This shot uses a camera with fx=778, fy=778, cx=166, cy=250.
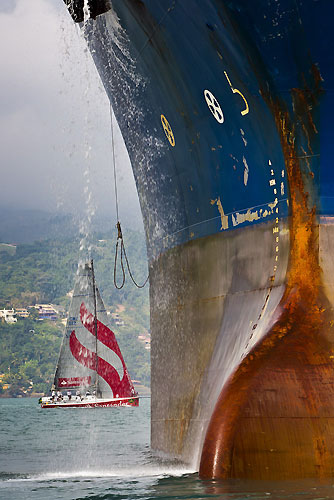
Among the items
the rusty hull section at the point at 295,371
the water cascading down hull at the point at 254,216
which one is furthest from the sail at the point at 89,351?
the rusty hull section at the point at 295,371

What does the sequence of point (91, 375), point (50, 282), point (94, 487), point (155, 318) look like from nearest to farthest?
point (94, 487)
point (155, 318)
point (91, 375)
point (50, 282)

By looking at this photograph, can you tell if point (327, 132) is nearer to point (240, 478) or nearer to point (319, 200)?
point (319, 200)

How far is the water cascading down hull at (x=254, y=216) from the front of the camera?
654cm

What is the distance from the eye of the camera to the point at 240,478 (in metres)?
6.57

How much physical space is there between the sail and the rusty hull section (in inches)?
1172

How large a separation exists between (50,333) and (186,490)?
114104 mm

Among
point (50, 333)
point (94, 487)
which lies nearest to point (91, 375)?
point (94, 487)

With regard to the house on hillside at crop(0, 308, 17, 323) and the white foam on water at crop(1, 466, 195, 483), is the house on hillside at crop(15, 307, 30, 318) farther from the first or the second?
the white foam on water at crop(1, 466, 195, 483)

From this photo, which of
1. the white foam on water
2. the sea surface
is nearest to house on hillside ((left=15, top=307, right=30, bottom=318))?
the sea surface

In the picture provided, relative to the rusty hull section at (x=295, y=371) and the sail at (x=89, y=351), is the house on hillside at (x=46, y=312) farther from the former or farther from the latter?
the rusty hull section at (x=295, y=371)

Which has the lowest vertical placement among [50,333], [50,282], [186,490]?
[186,490]

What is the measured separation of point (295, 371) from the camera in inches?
262

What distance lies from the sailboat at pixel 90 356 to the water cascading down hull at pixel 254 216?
28.0 m

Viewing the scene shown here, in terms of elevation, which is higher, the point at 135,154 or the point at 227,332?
the point at 135,154
